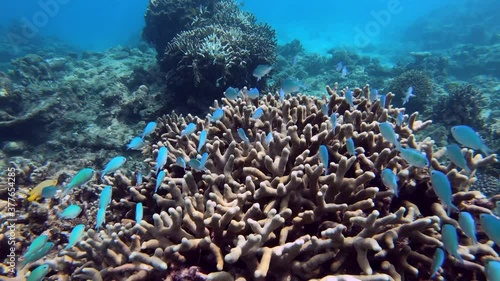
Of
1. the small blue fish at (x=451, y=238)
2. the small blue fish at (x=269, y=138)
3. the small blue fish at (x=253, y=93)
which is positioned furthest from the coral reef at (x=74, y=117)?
the small blue fish at (x=451, y=238)

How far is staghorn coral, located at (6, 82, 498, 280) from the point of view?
2.25 metres

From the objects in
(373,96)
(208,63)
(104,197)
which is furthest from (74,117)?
(373,96)

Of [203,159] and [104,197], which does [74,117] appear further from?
[203,159]

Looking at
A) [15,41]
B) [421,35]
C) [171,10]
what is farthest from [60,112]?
[421,35]

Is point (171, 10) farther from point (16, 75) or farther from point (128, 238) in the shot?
point (128, 238)

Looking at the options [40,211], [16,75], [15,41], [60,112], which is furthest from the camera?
[15,41]

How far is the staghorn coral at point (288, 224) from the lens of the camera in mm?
2254

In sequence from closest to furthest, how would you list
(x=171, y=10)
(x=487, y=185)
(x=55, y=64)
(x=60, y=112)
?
(x=487, y=185) < (x=60, y=112) < (x=171, y=10) < (x=55, y=64)

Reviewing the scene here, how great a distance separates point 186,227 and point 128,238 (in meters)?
0.64

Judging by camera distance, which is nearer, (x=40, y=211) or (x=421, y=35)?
(x=40, y=211)

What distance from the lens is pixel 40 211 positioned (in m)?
3.99

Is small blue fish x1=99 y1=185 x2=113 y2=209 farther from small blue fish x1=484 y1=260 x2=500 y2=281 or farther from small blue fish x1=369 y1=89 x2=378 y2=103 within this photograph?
small blue fish x1=369 y1=89 x2=378 y2=103

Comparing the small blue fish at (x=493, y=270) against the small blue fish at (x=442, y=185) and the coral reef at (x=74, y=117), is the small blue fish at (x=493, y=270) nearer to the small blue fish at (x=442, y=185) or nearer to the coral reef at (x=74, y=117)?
the small blue fish at (x=442, y=185)

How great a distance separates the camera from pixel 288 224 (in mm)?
2619
